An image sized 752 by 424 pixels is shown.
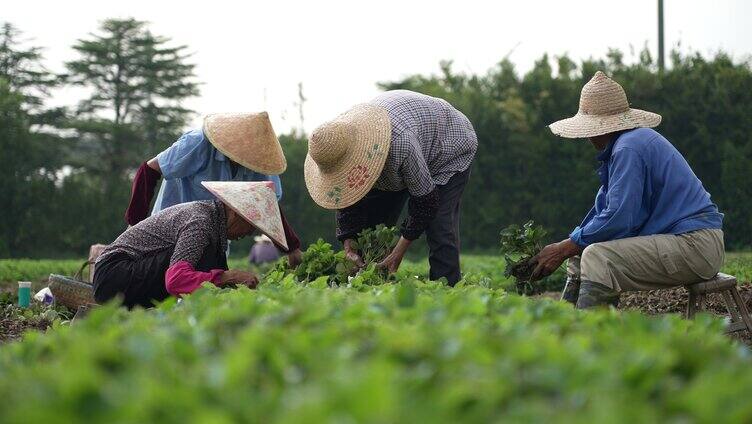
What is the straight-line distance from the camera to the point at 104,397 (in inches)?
65.2

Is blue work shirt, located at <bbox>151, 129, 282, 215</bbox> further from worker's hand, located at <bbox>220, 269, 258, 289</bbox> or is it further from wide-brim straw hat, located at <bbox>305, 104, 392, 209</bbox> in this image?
worker's hand, located at <bbox>220, 269, 258, 289</bbox>

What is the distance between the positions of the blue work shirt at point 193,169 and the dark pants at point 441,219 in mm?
623

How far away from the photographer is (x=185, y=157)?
21.1 ft

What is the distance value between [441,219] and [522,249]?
0.64m

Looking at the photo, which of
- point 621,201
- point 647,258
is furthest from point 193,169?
point 647,258

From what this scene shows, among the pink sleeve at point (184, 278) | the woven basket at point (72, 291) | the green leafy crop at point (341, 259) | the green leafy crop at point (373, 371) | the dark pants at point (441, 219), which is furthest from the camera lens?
the woven basket at point (72, 291)

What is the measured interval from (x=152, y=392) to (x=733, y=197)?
18.9 metres

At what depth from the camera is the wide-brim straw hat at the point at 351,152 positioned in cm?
578

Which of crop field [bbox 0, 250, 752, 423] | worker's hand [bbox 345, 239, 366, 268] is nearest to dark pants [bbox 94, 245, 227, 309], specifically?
worker's hand [bbox 345, 239, 366, 268]

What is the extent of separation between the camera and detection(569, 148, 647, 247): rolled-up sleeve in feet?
17.2

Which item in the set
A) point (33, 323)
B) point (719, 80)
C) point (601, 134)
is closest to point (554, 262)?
point (601, 134)

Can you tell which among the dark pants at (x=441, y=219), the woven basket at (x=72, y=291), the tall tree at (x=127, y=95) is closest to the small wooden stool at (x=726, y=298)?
the dark pants at (x=441, y=219)

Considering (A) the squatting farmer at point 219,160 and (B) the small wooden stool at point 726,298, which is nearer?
(B) the small wooden stool at point 726,298

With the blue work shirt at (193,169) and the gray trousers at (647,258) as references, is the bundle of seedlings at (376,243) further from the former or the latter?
the gray trousers at (647,258)
